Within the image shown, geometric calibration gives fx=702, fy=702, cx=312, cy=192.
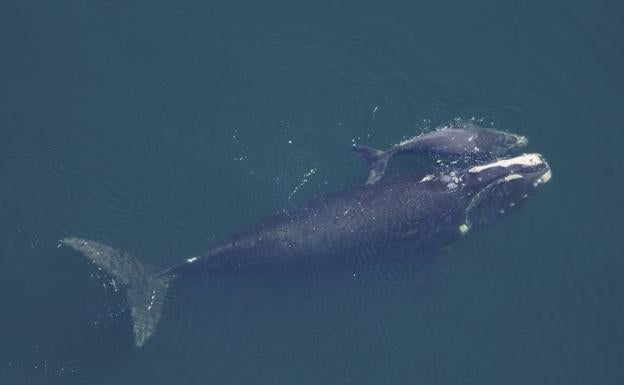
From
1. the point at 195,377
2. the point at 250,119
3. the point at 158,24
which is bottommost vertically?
the point at 195,377

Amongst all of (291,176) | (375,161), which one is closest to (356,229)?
(375,161)

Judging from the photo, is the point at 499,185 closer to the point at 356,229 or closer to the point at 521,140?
the point at 521,140

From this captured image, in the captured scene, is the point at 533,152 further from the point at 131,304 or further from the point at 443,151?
the point at 131,304

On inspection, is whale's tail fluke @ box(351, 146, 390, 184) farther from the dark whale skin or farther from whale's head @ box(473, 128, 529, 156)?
whale's head @ box(473, 128, 529, 156)

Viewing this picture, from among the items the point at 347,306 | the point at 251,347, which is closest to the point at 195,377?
the point at 251,347

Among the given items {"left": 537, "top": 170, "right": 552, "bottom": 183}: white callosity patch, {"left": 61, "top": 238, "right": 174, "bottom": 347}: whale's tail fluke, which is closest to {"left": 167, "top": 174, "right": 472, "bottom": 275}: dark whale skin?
{"left": 61, "top": 238, "right": 174, "bottom": 347}: whale's tail fluke

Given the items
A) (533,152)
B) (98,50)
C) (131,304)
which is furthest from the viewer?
(98,50)
